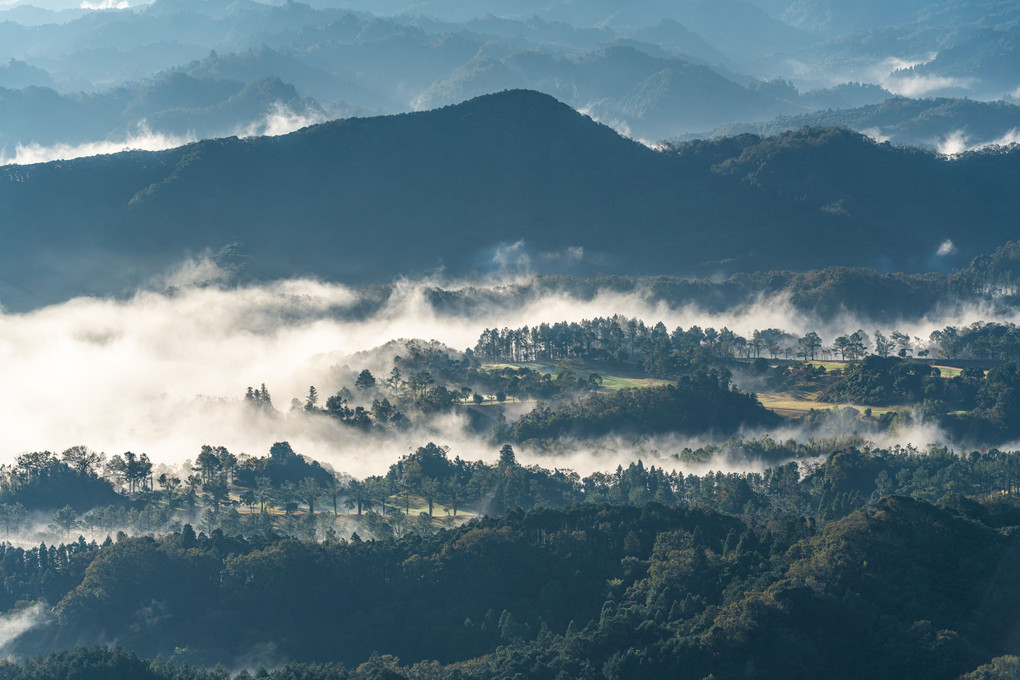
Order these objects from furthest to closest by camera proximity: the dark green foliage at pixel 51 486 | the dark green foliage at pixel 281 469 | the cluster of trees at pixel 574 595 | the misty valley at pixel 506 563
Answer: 1. the dark green foliage at pixel 281 469
2. the dark green foliage at pixel 51 486
3. the misty valley at pixel 506 563
4. the cluster of trees at pixel 574 595

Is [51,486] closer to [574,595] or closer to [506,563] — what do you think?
[506,563]

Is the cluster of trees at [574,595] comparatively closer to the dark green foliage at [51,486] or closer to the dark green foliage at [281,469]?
the dark green foliage at [51,486]

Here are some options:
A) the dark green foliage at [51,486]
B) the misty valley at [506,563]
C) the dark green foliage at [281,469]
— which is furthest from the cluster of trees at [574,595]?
the dark green foliage at [281,469]

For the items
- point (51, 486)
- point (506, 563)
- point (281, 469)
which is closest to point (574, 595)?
point (506, 563)

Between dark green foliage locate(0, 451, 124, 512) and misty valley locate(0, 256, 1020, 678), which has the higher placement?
dark green foliage locate(0, 451, 124, 512)

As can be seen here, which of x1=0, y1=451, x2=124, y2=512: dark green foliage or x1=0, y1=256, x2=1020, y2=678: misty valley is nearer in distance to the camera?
x1=0, y1=256, x2=1020, y2=678: misty valley

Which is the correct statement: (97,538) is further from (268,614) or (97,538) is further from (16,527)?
(268,614)

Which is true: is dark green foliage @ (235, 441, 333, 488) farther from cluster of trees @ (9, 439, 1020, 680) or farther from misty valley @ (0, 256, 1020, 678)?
cluster of trees @ (9, 439, 1020, 680)

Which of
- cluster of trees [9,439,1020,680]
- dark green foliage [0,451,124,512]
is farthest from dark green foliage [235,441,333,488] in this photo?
cluster of trees [9,439,1020,680]

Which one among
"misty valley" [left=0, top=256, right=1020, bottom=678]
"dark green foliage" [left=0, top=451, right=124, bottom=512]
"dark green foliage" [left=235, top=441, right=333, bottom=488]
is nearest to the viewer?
"misty valley" [left=0, top=256, right=1020, bottom=678]

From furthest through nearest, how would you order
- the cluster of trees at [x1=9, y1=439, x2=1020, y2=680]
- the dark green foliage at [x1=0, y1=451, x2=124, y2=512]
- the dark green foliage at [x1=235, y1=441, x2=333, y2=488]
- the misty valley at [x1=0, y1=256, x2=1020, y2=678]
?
the dark green foliage at [x1=235, y1=441, x2=333, y2=488] < the dark green foliage at [x1=0, y1=451, x2=124, y2=512] < the misty valley at [x1=0, y1=256, x2=1020, y2=678] < the cluster of trees at [x1=9, y1=439, x2=1020, y2=680]

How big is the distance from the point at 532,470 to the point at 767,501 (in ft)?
84.9

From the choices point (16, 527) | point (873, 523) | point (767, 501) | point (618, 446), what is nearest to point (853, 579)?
point (873, 523)

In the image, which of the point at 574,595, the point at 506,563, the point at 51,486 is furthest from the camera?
the point at 51,486
